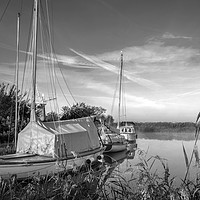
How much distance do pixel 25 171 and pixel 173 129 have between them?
64.1m

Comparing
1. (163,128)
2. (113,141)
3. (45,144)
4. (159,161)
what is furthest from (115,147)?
(163,128)

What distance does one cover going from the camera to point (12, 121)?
2464 centimetres

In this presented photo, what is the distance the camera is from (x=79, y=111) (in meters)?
54.4

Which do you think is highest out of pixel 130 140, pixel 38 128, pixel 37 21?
pixel 37 21

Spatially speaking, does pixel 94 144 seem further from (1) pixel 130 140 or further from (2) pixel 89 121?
(1) pixel 130 140

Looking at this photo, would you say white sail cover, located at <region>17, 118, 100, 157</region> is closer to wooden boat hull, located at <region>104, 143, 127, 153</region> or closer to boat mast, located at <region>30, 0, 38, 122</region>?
boat mast, located at <region>30, 0, 38, 122</region>

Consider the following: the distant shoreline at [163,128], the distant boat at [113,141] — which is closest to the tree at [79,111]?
the distant shoreline at [163,128]

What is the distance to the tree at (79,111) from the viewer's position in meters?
49.3

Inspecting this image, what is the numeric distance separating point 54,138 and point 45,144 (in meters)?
0.58

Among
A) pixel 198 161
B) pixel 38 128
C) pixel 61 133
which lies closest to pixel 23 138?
pixel 38 128

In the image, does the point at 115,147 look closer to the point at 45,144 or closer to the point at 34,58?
the point at 45,144

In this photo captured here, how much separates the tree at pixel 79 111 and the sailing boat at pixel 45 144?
105ft

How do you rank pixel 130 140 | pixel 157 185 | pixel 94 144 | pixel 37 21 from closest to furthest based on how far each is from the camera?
pixel 157 185 < pixel 37 21 < pixel 94 144 < pixel 130 140

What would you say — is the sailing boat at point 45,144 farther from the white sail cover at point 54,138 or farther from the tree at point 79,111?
the tree at point 79,111
